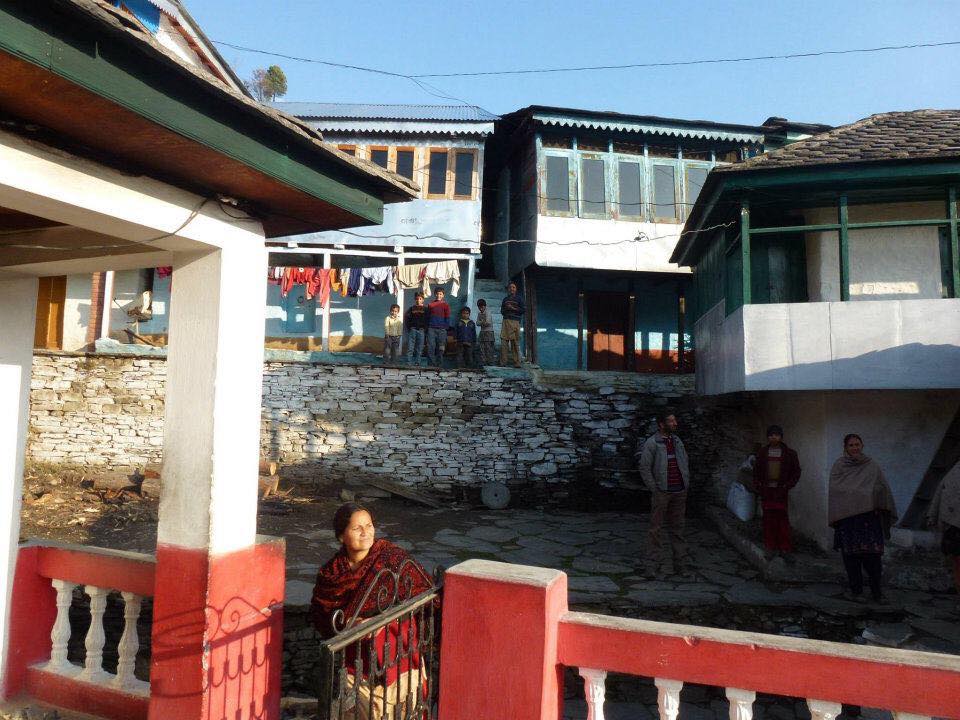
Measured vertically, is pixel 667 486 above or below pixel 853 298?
below

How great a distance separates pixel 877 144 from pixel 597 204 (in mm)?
7090

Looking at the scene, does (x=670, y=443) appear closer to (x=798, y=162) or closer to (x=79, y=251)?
(x=798, y=162)

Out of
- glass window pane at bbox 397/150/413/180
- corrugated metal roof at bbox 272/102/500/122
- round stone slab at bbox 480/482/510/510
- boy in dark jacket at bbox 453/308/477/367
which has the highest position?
corrugated metal roof at bbox 272/102/500/122

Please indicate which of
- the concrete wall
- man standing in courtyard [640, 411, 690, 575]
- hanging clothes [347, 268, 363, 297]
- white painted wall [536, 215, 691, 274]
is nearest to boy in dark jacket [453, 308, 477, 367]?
white painted wall [536, 215, 691, 274]

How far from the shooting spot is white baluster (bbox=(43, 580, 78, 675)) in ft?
12.9

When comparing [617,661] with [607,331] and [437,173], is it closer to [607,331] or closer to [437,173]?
[437,173]

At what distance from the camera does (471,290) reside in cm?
1580

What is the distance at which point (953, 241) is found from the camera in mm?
8352

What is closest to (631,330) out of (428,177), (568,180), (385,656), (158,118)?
(568,180)

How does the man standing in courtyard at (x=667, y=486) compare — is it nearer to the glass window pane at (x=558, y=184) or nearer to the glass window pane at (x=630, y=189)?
the glass window pane at (x=558, y=184)

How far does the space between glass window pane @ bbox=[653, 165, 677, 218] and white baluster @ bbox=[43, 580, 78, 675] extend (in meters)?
14.6

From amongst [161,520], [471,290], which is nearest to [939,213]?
[471,290]

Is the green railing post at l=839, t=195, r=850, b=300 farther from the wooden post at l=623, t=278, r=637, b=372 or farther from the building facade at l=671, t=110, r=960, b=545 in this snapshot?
the wooden post at l=623, t=278, r=637, b=372

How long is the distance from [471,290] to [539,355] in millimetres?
2799
